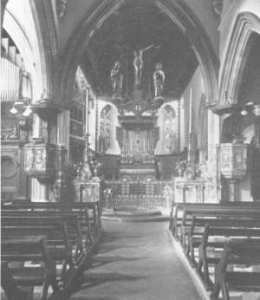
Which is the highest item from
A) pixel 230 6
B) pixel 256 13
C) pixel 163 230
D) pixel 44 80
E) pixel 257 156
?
pixel 230 6

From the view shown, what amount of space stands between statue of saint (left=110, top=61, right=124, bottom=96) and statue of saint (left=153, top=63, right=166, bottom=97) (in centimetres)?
177

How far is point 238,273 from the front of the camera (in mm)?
3410

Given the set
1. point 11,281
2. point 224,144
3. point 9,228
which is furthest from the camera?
point 224,144

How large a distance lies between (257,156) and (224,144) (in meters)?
2.52

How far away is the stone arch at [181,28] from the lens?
13.1 meters

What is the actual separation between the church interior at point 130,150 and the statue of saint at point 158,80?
0.19 feet

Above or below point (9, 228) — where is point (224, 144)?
above

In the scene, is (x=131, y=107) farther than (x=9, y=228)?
Yes

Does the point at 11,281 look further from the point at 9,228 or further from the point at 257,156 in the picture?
the point at 257,156

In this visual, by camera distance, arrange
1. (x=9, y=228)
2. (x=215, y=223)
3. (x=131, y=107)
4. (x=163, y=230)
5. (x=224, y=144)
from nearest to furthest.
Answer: (x=9, y=228)
(x=215, y=223)
(x=163, y=230)
(x=224, y=144)
(x=131, y=107)

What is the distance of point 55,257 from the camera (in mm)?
4449

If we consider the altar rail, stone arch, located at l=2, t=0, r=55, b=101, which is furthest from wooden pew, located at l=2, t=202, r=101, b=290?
the altar rail

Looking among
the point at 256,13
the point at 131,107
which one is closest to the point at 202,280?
the point at 256,13

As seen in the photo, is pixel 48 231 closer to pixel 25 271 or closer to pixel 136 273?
pixel 25 271
